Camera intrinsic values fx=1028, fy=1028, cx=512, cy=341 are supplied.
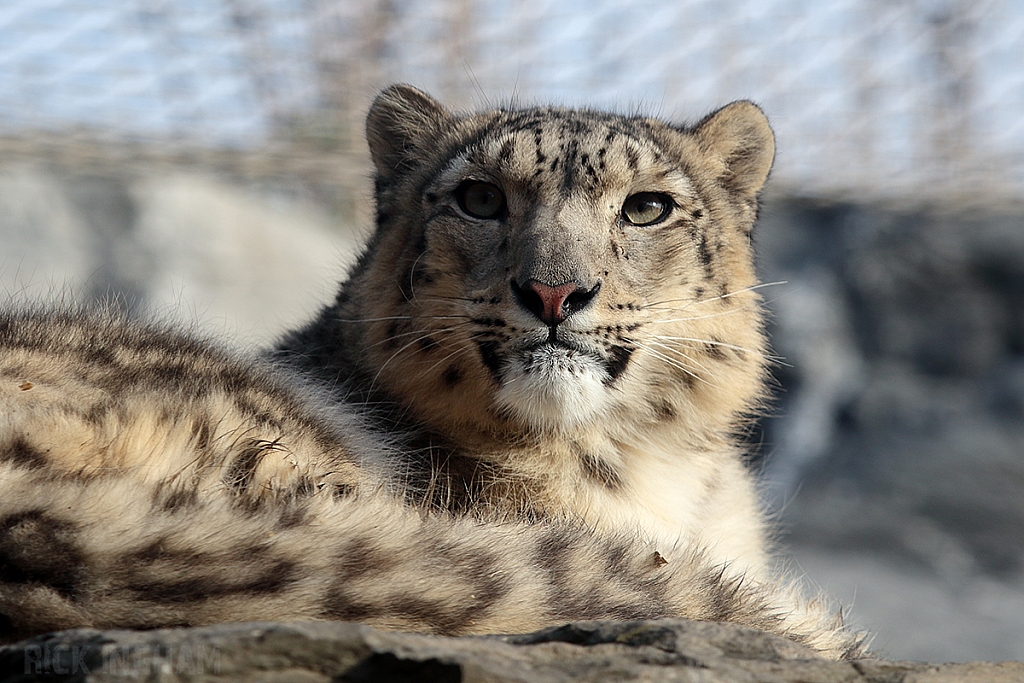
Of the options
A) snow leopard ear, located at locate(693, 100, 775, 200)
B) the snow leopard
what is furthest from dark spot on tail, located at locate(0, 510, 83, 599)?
snow leopard ear, located at locate(693, 100, 775, 200)

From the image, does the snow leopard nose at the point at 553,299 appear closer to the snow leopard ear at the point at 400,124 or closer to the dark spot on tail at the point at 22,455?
the snow leopard ear at the point at 400,124

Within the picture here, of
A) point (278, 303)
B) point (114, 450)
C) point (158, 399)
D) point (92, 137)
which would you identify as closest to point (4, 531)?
point (114, 450)

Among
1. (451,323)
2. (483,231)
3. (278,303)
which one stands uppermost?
(483,231)

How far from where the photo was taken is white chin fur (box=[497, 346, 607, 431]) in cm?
336

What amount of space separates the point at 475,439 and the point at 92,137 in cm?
669

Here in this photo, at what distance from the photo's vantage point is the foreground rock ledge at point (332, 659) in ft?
6.06

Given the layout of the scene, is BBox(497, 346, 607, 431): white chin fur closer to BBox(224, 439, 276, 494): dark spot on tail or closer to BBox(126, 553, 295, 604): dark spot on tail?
BBox(224, 439, 276, 494): dark spot on tail

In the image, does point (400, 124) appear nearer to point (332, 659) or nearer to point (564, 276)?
point (564, 276)

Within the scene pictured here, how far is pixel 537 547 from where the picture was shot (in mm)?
2555

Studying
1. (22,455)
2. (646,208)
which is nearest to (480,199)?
(646,208)

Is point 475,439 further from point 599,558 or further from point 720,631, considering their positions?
point 720,631

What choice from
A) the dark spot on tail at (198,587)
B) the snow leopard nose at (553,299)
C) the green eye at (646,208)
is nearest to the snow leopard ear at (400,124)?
the green eye at (646,208)

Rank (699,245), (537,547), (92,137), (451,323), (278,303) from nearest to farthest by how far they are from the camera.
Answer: (537,547) → (451,323) → (699,245) → (92,137) → (278,303)

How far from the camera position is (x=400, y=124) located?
14.9 ft
